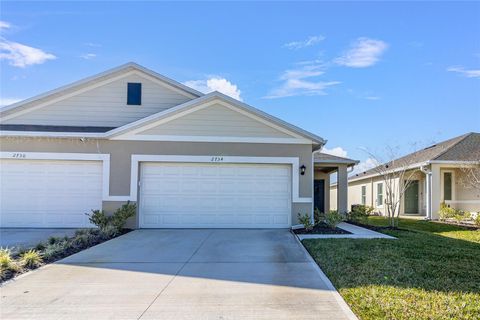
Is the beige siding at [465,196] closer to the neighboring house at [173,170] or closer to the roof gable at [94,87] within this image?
the neighboring house at [173,170]

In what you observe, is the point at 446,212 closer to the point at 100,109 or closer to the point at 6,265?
the point at 100,109

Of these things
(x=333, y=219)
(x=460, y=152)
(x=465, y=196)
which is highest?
(x=460, y=152)

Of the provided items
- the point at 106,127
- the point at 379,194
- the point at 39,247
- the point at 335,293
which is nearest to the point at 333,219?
the point at 335,293

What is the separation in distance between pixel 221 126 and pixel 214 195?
2501 millimetres

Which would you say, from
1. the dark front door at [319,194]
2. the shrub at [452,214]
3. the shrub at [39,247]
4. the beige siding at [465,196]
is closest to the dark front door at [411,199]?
the beige siding at [465,196]

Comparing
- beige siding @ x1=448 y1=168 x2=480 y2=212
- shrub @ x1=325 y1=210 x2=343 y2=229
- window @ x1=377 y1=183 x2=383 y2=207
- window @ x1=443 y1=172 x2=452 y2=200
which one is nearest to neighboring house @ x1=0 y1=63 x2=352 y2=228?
shrub @ x1=325 y1=210 x2=343 y2=229

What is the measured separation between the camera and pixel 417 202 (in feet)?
68.9

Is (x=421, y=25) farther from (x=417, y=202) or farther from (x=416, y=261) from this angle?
(x=417, y=202)

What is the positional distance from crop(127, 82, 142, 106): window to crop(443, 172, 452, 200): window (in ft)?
51.4

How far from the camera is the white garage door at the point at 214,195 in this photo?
1227cm

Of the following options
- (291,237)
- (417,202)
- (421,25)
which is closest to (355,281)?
(291,237)

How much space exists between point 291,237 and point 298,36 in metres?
8.37

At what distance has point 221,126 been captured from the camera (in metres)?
12.5

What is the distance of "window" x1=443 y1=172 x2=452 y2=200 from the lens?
17.8 meters
